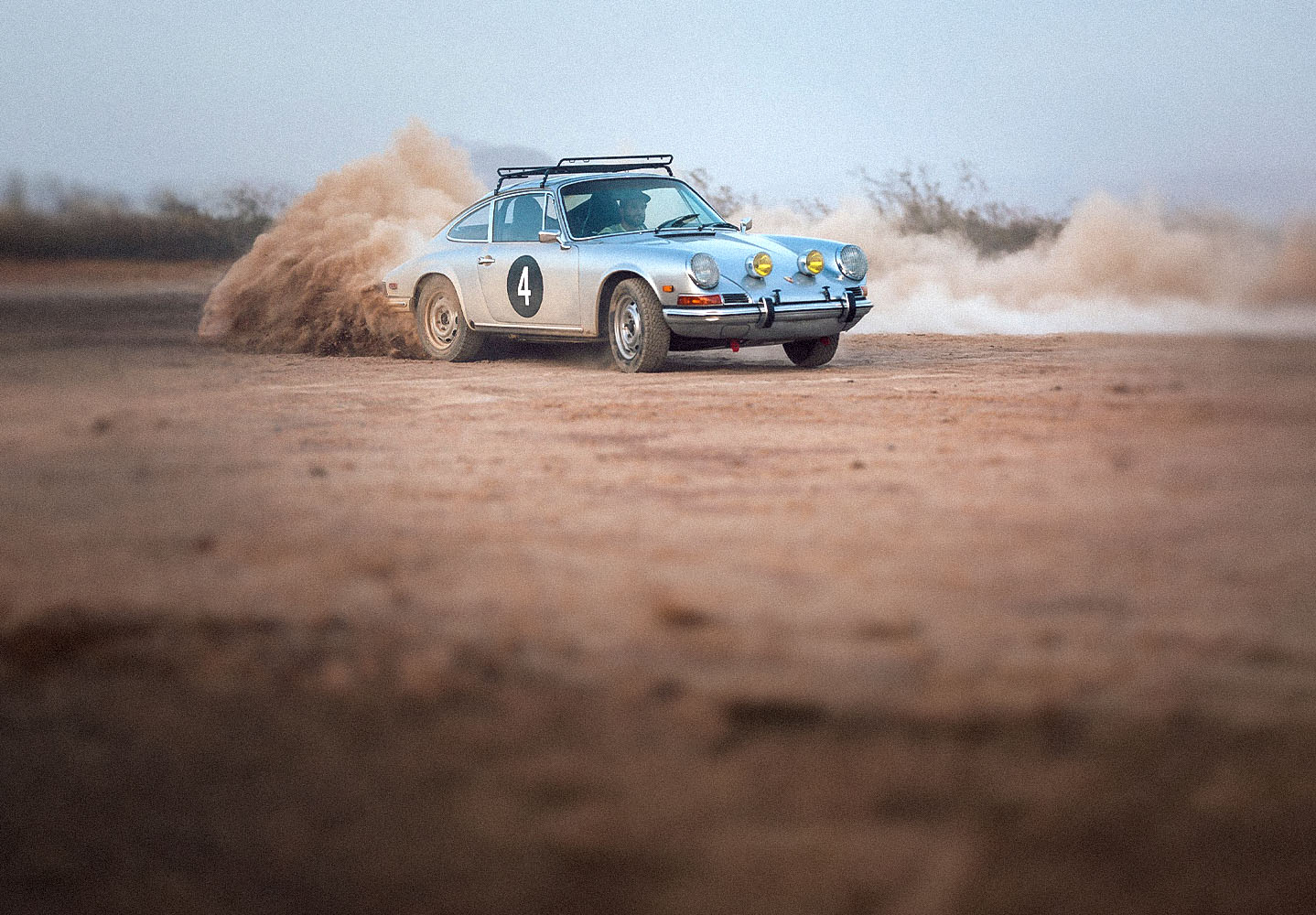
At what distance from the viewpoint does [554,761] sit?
298cm

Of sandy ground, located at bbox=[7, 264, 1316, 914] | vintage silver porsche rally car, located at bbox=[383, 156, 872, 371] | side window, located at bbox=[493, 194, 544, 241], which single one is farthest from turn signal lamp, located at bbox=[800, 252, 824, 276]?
sandy ground, located at bbox=[7, 264, 1316, 914]

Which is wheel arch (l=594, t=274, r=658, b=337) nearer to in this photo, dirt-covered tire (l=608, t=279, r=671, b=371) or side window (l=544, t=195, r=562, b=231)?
dirt-covered tire (l=608, t=279, r=671, b=371)

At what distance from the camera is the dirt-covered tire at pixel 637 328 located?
10.1 m

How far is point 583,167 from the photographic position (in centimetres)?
1169

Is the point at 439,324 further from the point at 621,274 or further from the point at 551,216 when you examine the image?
the point at 621,274

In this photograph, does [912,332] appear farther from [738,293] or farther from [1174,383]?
[1174,383]

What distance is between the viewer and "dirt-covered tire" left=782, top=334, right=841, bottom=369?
11117 millimetres

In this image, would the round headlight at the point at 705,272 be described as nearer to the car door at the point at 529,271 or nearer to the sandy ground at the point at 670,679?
the car door at the point at 529,271

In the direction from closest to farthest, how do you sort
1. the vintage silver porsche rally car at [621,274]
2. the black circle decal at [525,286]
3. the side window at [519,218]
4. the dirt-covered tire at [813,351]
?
the vintage silver porsche rally car at [621,274], the black circle decal at [525,286], the dirt-covered tire at [813,351], the side window at [519,218]

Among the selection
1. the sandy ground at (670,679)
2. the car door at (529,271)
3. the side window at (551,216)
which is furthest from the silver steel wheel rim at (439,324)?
the sandy ground at (670,679)

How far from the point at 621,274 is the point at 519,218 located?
4.66 feet

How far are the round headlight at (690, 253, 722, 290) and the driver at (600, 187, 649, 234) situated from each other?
1.18 meters

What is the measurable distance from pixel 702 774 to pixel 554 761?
308 millimetres

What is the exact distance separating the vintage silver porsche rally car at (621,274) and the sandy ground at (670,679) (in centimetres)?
388
